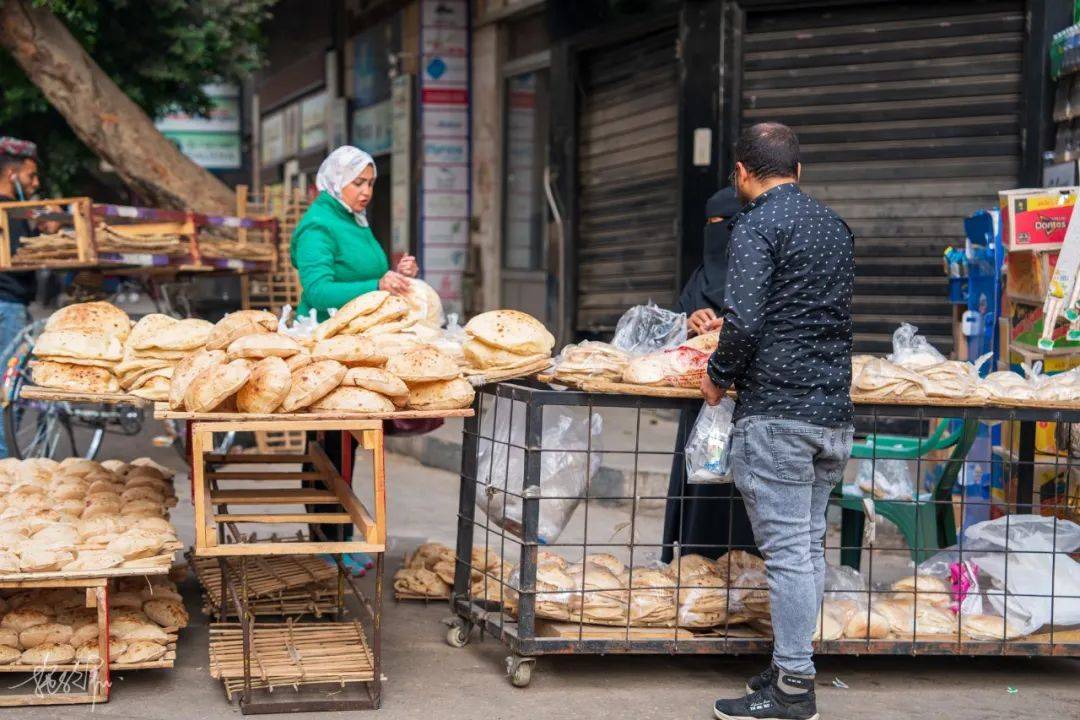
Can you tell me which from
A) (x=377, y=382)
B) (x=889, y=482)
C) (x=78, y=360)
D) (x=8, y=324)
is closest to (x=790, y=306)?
(x=377, y=382)

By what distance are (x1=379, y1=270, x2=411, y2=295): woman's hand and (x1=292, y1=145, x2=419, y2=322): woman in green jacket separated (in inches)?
Result: 5.8

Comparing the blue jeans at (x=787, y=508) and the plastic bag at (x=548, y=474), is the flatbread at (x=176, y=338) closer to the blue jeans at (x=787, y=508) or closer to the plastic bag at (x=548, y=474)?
the plastic bag at (x=548, y=474)

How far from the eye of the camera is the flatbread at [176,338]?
14.7ft

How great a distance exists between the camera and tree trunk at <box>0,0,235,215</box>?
10141 mm

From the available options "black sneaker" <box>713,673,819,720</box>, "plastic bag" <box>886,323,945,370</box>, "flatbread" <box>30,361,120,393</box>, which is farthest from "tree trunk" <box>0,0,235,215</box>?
"black sneaker" <box>713,673,819,720</box>

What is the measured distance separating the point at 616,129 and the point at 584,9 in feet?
3.62

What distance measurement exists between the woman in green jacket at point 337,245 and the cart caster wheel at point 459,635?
2.61ft

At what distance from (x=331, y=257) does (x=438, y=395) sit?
1430 millimetres

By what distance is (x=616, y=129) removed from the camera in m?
10.4

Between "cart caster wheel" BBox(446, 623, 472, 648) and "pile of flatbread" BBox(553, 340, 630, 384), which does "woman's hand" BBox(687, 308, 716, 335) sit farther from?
"cart caster wheel" BBox(446, 623, 472, 648)

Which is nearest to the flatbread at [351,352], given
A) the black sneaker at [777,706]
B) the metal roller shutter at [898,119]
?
the black sneaker at [777,706]

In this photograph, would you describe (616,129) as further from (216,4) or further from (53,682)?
(53,682)

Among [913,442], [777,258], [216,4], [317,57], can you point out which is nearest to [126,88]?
[216,4]

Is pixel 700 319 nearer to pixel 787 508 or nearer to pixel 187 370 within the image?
pixel 787 508
